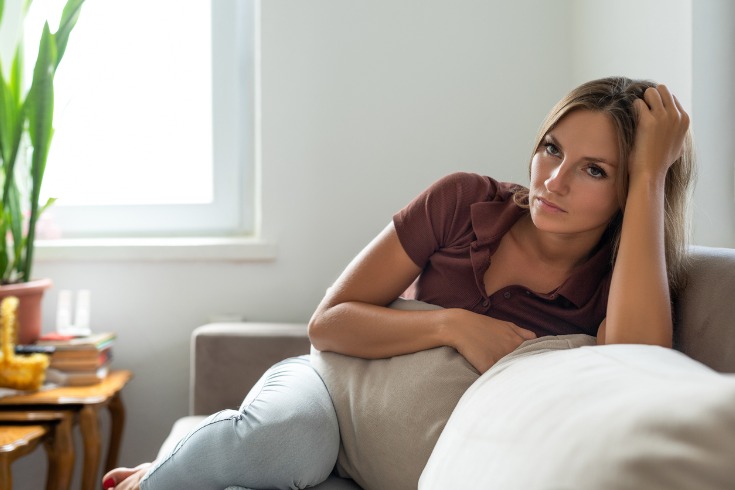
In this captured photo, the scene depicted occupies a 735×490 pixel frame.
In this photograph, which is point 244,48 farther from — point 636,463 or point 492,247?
point 636,463

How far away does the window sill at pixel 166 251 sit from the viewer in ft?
7.84

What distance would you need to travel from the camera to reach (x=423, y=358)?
4.38ft

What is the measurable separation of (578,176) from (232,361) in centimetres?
106

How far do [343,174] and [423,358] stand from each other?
44.5 inches

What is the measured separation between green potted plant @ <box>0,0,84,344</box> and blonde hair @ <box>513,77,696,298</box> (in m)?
1.32

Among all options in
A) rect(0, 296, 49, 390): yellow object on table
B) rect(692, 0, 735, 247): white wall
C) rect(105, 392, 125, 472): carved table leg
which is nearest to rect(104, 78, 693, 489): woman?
rect(692, 0, 735, 247): white wall

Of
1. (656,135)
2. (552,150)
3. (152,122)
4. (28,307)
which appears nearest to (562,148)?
(552,150)

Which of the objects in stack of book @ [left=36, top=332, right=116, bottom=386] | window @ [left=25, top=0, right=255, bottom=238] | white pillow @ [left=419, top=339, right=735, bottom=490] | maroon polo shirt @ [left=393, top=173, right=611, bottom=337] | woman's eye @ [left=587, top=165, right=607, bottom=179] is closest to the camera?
white pillow @ [left=419, top=339, right=735, bottom=490]

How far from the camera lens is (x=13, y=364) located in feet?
6.46

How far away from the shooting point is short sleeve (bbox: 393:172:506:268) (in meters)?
1.50

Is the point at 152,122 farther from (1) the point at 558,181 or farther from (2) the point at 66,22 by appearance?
(1) the point at 558,181

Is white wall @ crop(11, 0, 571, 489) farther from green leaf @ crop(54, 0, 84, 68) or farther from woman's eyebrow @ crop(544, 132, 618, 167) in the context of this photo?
woman's eyebrow @ crop(544, 132, 618, 167)

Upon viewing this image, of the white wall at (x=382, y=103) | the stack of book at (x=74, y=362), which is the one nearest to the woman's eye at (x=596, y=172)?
the white wall at (x=382, y=103)

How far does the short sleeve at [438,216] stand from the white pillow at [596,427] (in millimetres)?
519
